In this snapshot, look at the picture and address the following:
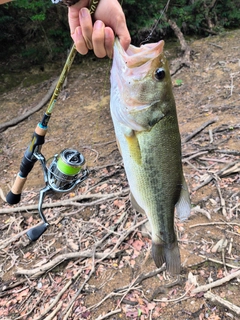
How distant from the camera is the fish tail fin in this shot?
6.09 ft

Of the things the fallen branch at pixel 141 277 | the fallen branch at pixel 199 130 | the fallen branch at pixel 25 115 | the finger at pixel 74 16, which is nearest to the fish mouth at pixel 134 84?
the finger at pixel 74 16

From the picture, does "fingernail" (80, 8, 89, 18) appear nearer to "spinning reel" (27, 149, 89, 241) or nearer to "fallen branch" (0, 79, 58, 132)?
"spinning reel" (27, 149, 89, 241)

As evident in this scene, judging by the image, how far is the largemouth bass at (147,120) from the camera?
1587mm

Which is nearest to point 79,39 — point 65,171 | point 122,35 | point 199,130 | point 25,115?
point 122,35

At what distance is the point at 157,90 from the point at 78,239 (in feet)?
8.47

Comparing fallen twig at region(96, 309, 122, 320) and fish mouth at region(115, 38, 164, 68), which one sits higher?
fish mouth at region(115, 38, 164, 68)

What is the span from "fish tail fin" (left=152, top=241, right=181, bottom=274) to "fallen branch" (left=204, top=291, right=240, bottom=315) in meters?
1.09

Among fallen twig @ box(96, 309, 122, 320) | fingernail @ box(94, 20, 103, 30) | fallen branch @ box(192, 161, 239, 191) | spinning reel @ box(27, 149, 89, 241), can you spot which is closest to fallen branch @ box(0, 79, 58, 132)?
fallen branch @ box(192, 161, 239, 191)

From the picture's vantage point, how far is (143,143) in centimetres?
166

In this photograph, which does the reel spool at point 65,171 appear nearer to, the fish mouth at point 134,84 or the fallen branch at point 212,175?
the fish mouth at point 134,84

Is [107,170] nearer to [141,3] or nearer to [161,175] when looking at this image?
[161,175]

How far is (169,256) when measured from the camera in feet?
6.19

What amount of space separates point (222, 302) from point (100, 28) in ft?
7.50

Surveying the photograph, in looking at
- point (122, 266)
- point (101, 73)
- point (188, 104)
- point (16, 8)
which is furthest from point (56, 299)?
point (16, 8)
